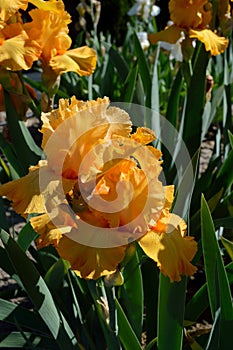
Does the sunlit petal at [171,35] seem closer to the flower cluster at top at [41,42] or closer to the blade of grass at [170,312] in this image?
the flower cluster at top at [41,42]

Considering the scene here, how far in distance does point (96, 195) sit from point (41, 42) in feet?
1.96

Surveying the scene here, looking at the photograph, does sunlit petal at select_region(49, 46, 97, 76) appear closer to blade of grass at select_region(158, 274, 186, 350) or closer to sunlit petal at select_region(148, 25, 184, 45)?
sunlit petal at select_region(148, 25, 184, 45)

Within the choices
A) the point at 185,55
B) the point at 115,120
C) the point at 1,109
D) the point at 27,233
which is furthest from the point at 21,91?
the point at 115,120

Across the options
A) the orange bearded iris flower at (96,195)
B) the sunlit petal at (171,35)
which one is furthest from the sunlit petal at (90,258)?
the sunlit petal at (171,35)

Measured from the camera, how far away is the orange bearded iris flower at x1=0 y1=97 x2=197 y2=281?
875 millimetres

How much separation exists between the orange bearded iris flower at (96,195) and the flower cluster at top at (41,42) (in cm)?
41

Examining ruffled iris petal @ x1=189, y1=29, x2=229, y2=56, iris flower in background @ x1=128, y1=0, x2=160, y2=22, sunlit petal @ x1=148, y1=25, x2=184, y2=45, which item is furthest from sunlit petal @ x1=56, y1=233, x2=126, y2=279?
iris flower in background @ x1=128, y1=0, x2=160, y2=22

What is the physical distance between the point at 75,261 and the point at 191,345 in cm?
63

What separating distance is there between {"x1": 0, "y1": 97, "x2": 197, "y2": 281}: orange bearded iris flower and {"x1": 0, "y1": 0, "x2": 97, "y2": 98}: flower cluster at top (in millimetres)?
414

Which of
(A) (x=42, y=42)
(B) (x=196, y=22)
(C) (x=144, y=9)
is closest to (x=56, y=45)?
(A) (x=42, y=42)

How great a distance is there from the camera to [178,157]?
6.01 feet

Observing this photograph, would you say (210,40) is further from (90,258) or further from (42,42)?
(90,258)

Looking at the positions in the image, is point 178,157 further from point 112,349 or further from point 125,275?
point 112,349

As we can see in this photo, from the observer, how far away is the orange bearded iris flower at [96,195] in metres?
0.87
